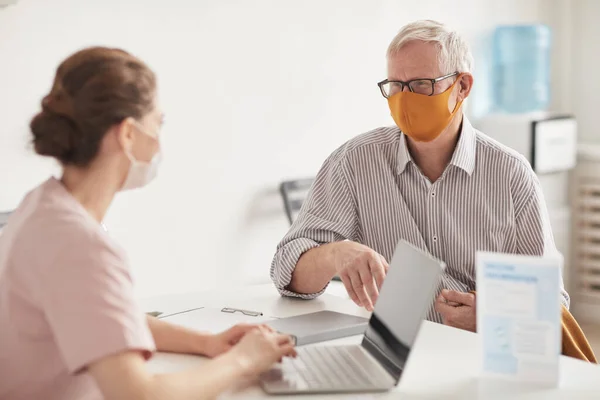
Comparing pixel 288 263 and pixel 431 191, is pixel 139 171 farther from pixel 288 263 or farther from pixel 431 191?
pixel 431 191

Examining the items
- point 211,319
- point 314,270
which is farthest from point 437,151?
point 211,319

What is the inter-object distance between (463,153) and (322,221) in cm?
39

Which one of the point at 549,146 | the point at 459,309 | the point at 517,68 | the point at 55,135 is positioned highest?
the point at 55,135

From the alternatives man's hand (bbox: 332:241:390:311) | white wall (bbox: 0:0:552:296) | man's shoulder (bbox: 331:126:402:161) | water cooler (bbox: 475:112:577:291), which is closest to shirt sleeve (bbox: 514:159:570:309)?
man's shoulder (bbox: 331:126:402:161)

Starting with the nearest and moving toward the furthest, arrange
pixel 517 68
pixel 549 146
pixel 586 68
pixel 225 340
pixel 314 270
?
1. pixel 225 340
2. pixel 314 270
3. pixel 549 146
4. pixel 517 68
5. pixel 586 68

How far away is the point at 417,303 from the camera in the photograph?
1.42 metres

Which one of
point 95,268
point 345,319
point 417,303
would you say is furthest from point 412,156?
point 95,268

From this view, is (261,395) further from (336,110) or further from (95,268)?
(336,110)

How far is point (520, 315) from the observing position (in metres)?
1.41

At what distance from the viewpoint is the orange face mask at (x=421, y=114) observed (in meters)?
2.17

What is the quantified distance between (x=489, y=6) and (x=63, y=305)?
3.46 meters

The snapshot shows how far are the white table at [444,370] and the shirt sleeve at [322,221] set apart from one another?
128mm

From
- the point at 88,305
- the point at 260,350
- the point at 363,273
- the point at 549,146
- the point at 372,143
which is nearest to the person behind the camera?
the point at 88,305

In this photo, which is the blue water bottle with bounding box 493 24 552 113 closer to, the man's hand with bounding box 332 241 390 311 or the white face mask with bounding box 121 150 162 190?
the man's hand with bounding box 332 241 390 311
